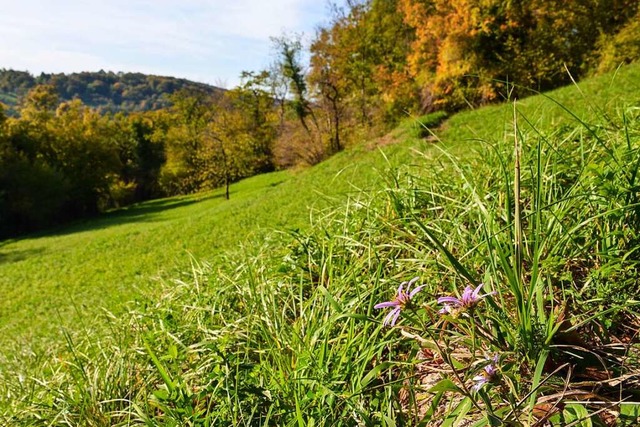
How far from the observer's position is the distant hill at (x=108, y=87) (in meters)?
140

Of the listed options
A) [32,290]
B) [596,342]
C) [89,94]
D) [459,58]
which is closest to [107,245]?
[32,290]

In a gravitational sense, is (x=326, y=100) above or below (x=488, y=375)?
above

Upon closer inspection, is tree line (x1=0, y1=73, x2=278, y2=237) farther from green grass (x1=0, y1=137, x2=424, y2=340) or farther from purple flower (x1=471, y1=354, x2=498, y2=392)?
purple flower (x1=471, y1=354, x2=498, y2=392)

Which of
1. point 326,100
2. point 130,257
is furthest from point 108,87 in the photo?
point 130,257

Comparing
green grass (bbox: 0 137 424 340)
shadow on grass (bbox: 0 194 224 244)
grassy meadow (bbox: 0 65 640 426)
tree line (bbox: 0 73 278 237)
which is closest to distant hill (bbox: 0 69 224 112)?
tree line (bbox: 0 73 278 237)

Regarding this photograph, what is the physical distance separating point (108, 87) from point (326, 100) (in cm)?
16774

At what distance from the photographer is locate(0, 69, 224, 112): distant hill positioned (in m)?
140

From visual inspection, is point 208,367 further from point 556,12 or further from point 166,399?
point 556,12

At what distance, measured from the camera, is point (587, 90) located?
30.9 feet

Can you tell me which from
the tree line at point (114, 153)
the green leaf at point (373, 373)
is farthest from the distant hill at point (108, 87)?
the green leaf at point (373, 373)

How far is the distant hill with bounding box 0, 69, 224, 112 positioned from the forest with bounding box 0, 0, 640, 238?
356 ft

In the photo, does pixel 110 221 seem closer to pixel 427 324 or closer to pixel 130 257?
pixel 130 257

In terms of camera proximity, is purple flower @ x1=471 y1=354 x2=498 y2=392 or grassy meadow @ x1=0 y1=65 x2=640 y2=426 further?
grassy meadow @ x1=0 y1=65 x2=640 y2=426

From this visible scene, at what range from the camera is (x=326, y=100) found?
25.1 metres
